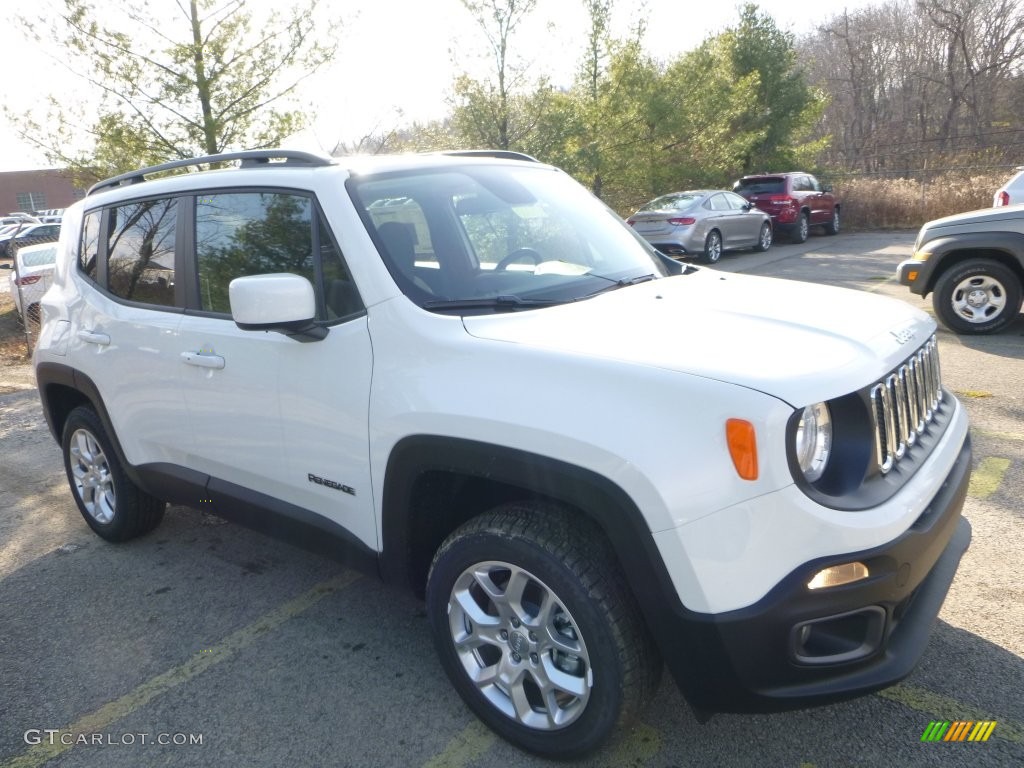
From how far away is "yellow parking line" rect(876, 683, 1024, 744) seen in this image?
2527mm

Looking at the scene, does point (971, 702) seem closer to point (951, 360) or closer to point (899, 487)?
point (899, 487)

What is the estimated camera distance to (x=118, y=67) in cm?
1141

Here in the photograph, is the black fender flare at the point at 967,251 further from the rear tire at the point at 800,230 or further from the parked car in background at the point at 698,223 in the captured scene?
the rear tire at the point at 800,230

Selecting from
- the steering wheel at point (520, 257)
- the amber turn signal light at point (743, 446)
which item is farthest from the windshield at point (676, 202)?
the amber turn signal light at point (743, 446)

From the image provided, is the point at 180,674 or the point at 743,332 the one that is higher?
the point at 743,332

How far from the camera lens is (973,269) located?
306 inches

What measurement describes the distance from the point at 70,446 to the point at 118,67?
899cm

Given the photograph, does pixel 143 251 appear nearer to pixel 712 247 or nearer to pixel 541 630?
pixel 541 630

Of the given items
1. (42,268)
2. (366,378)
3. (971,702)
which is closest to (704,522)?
(366,378)

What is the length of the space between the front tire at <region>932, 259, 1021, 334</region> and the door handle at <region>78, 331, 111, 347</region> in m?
7.51

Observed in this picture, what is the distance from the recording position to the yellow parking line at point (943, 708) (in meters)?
2.53

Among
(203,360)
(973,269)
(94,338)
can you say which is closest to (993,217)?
(973,269)

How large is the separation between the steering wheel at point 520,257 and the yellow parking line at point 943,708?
75.5 inches

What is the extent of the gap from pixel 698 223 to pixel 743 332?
1327cm
